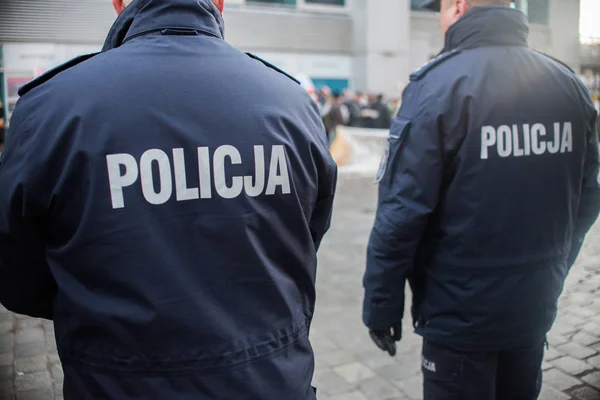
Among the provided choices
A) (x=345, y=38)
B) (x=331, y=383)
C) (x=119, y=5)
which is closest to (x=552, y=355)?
(x=331, y=383)

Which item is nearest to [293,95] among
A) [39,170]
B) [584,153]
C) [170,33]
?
[170,33]

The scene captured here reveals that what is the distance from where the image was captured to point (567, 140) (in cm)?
201

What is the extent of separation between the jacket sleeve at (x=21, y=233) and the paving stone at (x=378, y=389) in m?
2.19

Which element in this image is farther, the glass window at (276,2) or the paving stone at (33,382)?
the glass window at (276,2)

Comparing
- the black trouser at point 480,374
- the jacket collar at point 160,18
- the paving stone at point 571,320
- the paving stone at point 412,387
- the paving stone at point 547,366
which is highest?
the jacket collar at point 160,18

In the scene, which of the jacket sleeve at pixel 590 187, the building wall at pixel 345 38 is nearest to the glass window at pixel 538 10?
the jacket sleeve at pixel 590 187

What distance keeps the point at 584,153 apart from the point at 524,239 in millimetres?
423

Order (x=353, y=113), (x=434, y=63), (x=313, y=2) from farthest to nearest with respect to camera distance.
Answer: (x=313, y=2) < (x=353, y=113) < (x=434, y=63)

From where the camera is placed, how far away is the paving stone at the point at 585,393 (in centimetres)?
311

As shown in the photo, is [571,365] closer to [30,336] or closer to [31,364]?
[31,364]

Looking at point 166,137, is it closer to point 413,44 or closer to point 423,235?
point 423,235

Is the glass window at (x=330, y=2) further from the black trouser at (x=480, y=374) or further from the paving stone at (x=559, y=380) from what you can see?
the black trouser at (x=480, y=374)

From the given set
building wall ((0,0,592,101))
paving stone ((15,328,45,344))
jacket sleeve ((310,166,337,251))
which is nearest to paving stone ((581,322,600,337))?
jacket sleeve ((310,166,337,251))

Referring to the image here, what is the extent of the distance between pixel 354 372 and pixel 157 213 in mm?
2494
